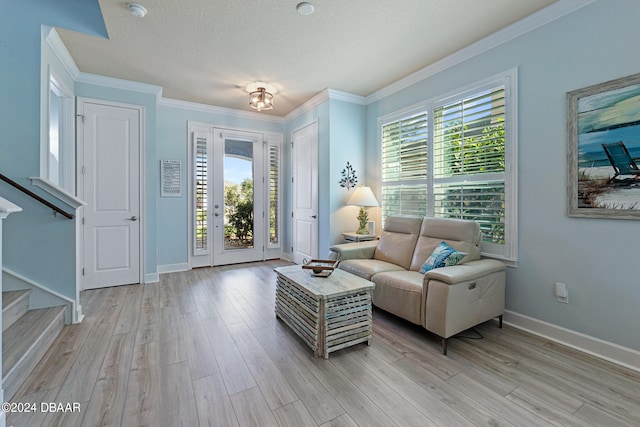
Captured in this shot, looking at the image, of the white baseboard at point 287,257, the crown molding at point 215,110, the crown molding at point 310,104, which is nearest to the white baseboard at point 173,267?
the white baseboard at point 287,257

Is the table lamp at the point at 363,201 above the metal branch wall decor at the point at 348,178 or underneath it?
underneath

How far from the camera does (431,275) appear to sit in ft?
7.59

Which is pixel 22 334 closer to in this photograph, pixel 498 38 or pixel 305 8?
pixel 305 8

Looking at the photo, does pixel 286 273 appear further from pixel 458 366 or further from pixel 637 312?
pixel 637 312

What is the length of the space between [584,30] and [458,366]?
2.72 metres

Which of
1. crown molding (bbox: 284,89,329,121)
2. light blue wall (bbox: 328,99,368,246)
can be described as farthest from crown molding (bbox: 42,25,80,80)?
light blue wall (bbox: 328,99,368,246)

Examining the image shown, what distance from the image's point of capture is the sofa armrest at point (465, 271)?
222 centimetres

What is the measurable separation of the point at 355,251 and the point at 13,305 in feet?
10.0

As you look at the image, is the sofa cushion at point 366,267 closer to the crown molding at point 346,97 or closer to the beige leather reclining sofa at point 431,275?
the beige leather reclining sofa at point 431,275

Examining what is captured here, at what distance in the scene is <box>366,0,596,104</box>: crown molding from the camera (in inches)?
93.7

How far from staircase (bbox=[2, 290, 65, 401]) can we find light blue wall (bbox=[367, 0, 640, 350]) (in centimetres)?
377

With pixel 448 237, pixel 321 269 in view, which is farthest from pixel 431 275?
pixel 321 269

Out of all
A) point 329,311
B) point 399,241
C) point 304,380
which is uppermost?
point 399,241

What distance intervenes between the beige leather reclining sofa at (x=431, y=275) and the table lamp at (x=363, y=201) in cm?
48
